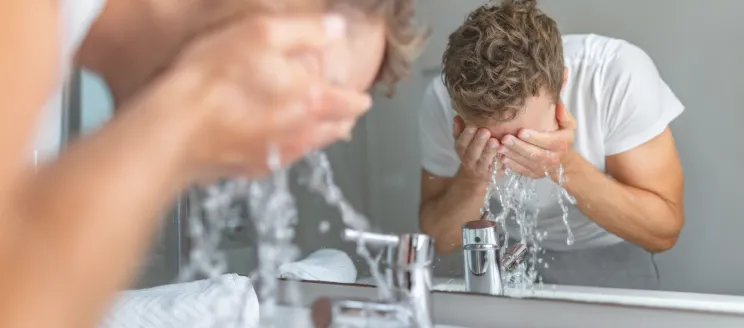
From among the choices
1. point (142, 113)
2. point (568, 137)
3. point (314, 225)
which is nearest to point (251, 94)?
point (142, 113)

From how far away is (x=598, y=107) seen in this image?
25.0 inches

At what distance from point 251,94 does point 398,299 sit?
0.25 m

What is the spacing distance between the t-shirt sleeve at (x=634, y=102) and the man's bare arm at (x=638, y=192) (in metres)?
0.01

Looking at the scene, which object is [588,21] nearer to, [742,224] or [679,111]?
[679,111]

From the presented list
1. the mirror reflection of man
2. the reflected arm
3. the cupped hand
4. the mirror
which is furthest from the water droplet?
the reflected arm

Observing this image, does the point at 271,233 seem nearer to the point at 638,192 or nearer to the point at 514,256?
the point at 514,256

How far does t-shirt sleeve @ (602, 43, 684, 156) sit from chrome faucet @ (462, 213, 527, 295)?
0.47 ft

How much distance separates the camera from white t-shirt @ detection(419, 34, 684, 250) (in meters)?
0.61

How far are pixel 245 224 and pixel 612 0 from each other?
0.43 meters

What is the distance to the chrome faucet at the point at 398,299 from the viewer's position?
509 mm

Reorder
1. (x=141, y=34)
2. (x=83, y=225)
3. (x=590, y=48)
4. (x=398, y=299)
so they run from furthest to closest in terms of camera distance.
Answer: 1. (x=590, y=48)
2. (x=398, y=299)
3. (x=141, y=34)
4. (x=83, y=225)

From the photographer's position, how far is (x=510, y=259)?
2.04 ft

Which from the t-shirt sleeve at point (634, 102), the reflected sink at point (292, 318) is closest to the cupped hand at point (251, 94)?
the reflected sink at point (292, 318)

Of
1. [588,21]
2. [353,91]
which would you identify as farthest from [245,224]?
[588,21]
